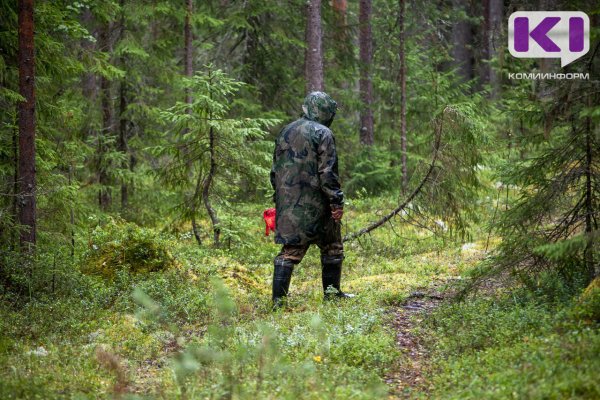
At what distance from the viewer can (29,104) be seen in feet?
31.3

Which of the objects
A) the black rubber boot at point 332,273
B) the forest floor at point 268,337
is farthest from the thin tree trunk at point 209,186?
the black rubber boot at point 332,273

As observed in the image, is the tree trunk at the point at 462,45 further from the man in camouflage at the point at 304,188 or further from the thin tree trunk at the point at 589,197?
the thin tree trunk at the point at 589,197

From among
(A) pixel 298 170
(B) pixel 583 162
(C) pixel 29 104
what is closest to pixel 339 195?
(A) pixel 298 170

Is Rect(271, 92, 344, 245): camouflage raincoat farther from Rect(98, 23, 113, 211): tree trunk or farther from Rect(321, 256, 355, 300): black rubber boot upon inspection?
Rect(98, 23, 113, 211): tree trunk

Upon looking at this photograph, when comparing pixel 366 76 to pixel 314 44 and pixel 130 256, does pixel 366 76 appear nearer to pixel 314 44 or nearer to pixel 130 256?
pixel 314 44

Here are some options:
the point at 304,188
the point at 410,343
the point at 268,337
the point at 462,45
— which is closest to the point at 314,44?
the point at 304,188

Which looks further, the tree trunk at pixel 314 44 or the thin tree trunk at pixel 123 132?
the thin tree trunk at pixel 123 132

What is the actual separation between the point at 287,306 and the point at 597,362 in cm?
439

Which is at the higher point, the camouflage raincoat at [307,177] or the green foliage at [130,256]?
the camouflage raincoat at [307,177]

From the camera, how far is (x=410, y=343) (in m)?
7.07

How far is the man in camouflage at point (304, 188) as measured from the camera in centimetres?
858

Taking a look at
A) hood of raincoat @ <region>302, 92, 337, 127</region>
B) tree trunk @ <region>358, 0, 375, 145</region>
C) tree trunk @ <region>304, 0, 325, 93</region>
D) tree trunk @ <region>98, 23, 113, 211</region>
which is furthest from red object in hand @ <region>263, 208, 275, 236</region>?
tree trunk @ <region>358, 0, 375, 145</region>

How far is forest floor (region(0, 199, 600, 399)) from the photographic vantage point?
528cm

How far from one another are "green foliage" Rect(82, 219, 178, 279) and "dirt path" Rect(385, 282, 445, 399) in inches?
152
